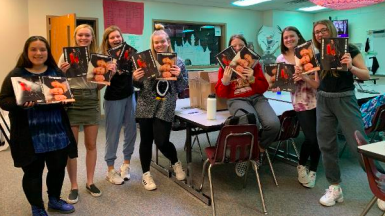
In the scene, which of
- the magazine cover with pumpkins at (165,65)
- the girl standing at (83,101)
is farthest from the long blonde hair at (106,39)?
the magazine cover with pumpkins at (165,65)

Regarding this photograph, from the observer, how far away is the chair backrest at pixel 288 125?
3006 millimetres

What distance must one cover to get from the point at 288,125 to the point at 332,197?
0.79m

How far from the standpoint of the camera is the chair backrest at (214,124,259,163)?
225 centimetres

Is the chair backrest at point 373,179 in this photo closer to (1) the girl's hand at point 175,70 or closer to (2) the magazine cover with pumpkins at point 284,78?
(2) the magazine cover with pumpkins at point 284,78

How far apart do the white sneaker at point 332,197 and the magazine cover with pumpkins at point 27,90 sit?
220 cm

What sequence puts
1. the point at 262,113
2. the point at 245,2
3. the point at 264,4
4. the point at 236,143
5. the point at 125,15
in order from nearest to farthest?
the point at 236,143 < the point at 262,113 < the point at 125,15 < the point at 245,2 < the point at 264,4

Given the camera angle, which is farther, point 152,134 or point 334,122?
point 152,134

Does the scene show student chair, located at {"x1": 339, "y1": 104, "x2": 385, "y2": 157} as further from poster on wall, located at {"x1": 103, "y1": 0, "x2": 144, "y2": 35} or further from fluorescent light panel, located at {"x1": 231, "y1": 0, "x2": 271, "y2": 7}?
poster on wall, located at {"x1": 103, "y1": 0, "x2": 144, "y2": 35}

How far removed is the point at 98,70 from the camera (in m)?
2.37

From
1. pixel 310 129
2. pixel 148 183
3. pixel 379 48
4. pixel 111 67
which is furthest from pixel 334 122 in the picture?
pixel 379 48

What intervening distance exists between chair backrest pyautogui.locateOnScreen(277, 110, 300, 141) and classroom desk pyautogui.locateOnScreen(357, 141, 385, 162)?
126 cm

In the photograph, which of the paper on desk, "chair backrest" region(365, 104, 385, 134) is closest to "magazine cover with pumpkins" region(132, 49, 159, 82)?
the paper on desk

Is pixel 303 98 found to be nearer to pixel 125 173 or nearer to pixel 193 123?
pixel 193 123

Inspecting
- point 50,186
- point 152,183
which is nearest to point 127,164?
point 152,183
